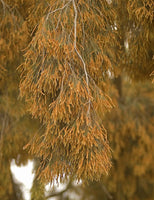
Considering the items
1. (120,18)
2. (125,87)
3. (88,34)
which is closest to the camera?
(88,34)

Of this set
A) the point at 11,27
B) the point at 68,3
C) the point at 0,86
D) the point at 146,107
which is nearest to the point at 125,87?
the point at 146,107

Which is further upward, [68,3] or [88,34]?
[68,3]

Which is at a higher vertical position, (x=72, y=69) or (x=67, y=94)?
(x=72, y=69)

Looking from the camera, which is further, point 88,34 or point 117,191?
point 117,191

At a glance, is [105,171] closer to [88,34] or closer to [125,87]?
[88,34]

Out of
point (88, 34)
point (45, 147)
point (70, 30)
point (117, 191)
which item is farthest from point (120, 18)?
point (117, 191)

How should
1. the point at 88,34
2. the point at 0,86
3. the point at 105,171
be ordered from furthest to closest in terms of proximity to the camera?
the point at 0,86 < the point at 88,34 < the point at 105,171

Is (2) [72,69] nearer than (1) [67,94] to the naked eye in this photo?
No

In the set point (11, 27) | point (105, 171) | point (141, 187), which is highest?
point (11, 27)

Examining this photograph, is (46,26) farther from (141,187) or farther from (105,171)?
(141,187)

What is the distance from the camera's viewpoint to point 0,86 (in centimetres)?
500

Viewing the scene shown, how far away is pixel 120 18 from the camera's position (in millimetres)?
4121

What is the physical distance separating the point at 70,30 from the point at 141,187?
6.51 m

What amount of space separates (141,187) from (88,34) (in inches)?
247
